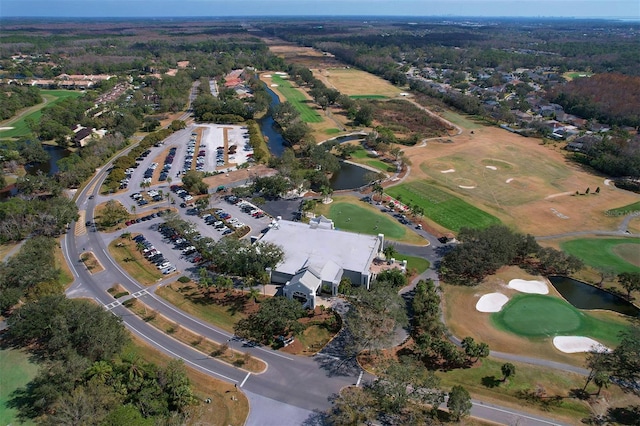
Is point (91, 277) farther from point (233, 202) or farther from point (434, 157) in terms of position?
point (434, 157)

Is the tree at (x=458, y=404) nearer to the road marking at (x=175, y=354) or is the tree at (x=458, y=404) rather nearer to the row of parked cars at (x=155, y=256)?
the road marking at (x=175, y=354)

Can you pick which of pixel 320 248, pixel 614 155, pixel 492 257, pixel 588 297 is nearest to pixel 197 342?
pixel 320 248

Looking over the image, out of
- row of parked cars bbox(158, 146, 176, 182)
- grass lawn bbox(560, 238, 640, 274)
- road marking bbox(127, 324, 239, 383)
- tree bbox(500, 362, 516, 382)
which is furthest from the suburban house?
row of parked cars bbox(158, 146, 176, 182)

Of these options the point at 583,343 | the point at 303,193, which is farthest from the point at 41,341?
the point at 583,343

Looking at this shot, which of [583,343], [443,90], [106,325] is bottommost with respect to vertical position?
[583,343]

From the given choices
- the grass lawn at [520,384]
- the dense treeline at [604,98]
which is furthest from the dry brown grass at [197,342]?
the dense treeline at [604,98]

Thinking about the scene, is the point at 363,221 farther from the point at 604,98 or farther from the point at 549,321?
the point at 604,98
